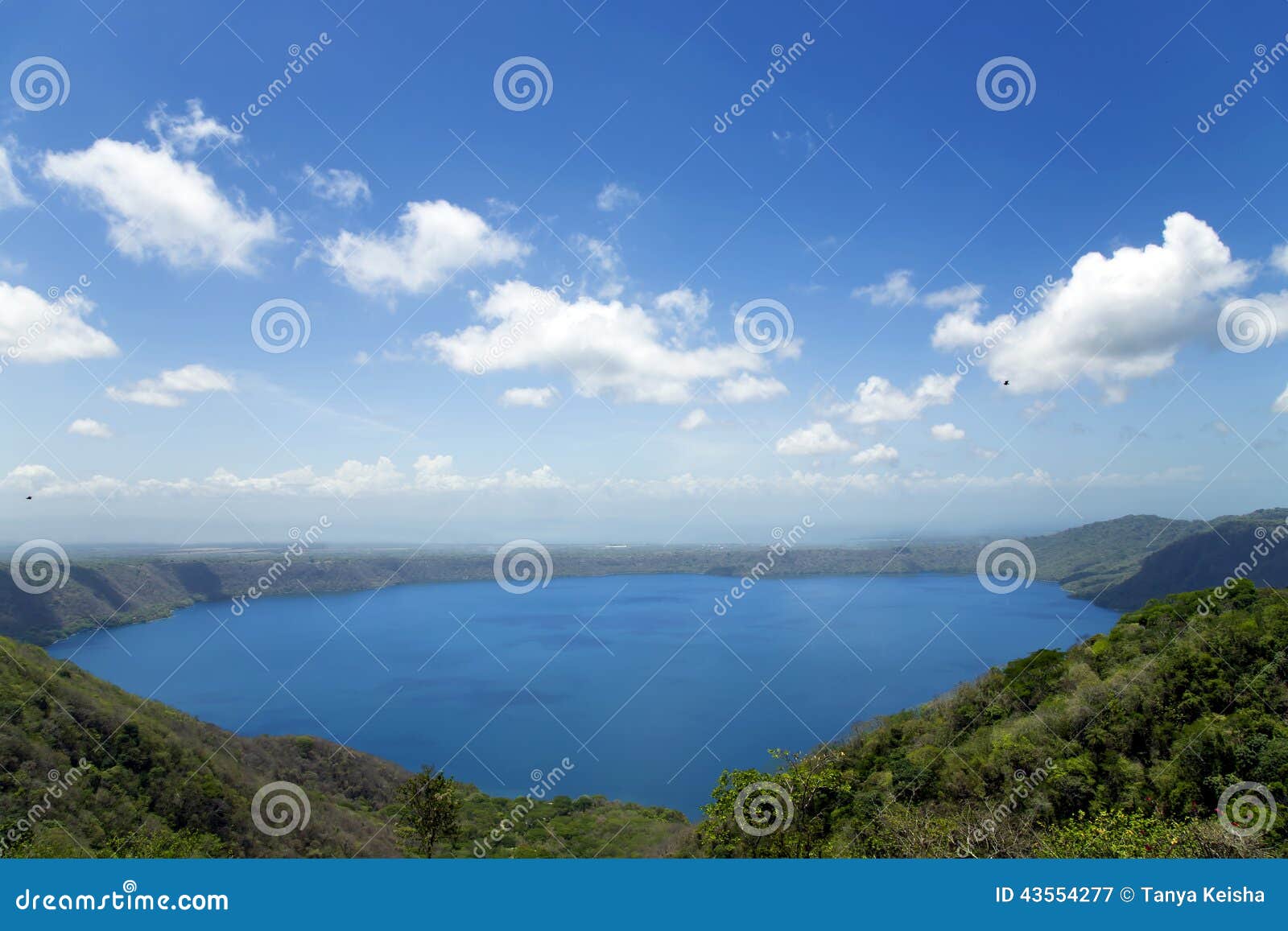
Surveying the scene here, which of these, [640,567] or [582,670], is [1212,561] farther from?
[640,567]

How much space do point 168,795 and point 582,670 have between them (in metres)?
49.1

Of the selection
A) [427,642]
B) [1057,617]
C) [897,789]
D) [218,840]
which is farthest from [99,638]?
[1057,617]

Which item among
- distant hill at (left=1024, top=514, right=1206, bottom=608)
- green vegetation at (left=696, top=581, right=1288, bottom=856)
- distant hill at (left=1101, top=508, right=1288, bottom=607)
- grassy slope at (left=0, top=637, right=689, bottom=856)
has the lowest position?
grassy slope at (left=0, top=637, right=689, bottom=856)

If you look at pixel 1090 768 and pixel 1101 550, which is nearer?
pixel 1090 768

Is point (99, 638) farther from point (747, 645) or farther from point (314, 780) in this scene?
point (747, 645)

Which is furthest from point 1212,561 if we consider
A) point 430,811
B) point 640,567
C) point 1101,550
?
point 640,567

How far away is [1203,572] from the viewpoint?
66.2 meters

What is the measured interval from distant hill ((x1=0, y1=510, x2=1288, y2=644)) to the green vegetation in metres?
21.7

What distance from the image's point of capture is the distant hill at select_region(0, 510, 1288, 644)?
66375 mm

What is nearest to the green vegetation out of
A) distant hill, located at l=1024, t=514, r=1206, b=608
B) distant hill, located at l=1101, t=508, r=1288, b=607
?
distant hill, located at l=1101, t=508, r=1288, b=607

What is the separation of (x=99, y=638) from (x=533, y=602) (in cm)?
6006

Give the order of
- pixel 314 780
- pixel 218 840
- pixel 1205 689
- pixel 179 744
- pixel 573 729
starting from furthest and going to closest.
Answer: pixel 573 729, pixel 314 780, pixel 179 744, pixel 218 840, pixel 1205 689

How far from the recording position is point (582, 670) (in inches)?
2685

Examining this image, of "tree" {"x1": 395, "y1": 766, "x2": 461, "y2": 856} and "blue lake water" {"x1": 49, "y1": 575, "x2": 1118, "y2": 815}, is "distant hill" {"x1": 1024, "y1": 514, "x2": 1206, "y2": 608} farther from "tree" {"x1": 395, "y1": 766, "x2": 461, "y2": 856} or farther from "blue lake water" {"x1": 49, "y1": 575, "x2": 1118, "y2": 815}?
"tree" {"x1": 395, "y1": 766, "x2": 461, "y2": 856}
